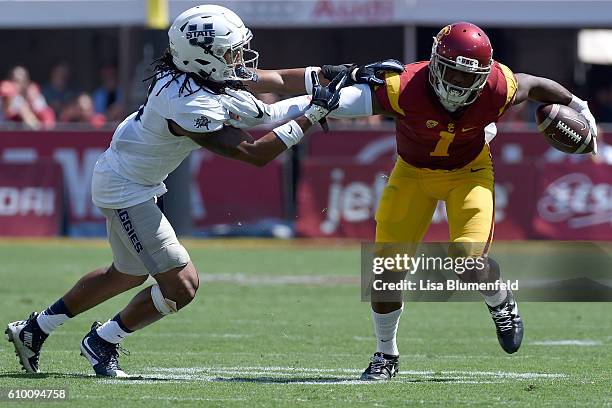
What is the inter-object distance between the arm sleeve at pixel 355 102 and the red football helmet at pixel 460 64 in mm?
356

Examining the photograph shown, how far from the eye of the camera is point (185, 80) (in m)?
6.32

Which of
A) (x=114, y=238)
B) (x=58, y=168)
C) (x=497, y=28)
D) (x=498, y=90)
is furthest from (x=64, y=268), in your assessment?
(x=497, y=28)

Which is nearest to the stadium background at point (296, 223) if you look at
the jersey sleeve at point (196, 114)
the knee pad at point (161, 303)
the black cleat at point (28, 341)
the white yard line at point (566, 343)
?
the white yard line at point (566, 343)

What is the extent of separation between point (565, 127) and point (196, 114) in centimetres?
224

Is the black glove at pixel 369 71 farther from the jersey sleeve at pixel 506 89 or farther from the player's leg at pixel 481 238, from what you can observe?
the player's leg at pixel 481 238

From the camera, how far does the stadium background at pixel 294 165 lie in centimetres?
1489

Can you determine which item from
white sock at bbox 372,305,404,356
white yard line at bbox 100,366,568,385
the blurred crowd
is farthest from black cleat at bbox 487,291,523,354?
the blurred crowd

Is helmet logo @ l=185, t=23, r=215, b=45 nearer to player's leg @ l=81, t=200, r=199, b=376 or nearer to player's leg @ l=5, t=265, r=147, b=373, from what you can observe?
player's leg @ l=81, t=200, r=199, b=376

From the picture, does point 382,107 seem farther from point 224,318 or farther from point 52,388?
point 224,318

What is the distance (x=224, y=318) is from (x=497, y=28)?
10700mm

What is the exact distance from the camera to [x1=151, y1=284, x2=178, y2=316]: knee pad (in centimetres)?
654

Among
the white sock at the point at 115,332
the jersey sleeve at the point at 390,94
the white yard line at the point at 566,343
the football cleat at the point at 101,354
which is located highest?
the jersey sleeve at the point at 390,94

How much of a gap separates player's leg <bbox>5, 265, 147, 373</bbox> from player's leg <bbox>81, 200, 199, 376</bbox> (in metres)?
0.13

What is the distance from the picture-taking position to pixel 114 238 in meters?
6.64
